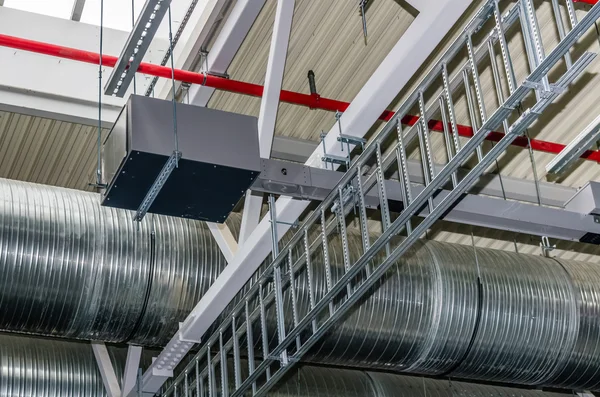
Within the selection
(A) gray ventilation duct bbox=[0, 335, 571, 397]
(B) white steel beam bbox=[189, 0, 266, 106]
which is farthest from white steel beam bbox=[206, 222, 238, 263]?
(A) gray ventilation duct bbox=[0, 335, 571, 397]

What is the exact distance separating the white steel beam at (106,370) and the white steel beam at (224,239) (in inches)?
94.3

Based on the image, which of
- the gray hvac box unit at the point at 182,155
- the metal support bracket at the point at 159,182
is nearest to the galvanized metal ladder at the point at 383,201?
the gray hvac box unit at the point at 182,155

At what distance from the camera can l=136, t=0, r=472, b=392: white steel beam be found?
23.1 ft

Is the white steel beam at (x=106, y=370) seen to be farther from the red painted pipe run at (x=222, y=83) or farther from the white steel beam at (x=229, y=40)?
the red painted pipe run at (x=222, y=83)

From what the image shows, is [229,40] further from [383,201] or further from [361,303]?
[361,303]

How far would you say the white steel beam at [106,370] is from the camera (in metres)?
11.2

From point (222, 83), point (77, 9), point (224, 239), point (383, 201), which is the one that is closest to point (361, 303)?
point (224, 239)

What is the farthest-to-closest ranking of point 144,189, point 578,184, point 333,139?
point 578,184, point 333,139, point 144,189

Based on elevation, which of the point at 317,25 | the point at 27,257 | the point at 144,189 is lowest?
the point at 144,189

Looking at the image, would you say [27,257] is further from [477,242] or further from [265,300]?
[477,242]

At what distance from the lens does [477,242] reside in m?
13.9

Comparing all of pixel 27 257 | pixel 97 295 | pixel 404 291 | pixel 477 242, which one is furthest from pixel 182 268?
pixel 477 242

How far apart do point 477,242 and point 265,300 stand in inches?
201

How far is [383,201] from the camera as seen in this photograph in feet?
27.3
